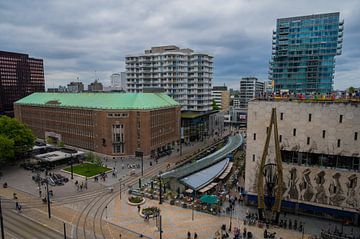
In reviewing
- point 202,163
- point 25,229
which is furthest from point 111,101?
point 25,229

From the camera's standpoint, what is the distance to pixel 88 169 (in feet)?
212

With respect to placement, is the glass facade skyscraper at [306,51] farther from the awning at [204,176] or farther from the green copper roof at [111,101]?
the awning at [204,176]

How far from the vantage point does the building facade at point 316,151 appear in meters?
38.2

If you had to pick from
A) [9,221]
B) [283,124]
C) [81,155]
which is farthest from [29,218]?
[283,124]

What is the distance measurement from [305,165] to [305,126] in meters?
6.37

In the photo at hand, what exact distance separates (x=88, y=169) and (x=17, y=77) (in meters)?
112

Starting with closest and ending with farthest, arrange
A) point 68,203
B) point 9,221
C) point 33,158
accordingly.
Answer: point 9,221 → point 68,203 → point 33,158

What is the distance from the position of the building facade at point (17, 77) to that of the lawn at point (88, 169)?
98919 mm

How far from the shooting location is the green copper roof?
78.1m

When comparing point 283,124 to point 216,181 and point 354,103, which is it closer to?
point 354,103

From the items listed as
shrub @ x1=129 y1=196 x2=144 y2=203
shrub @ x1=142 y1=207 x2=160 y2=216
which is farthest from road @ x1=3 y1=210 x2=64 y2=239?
shrub @ x1=129 y1=196 x2=144 y2=203

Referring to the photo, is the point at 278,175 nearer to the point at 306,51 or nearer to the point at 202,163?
the point at 202,163

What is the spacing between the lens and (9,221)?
39688mm

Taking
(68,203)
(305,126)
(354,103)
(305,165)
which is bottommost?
(68,203)
